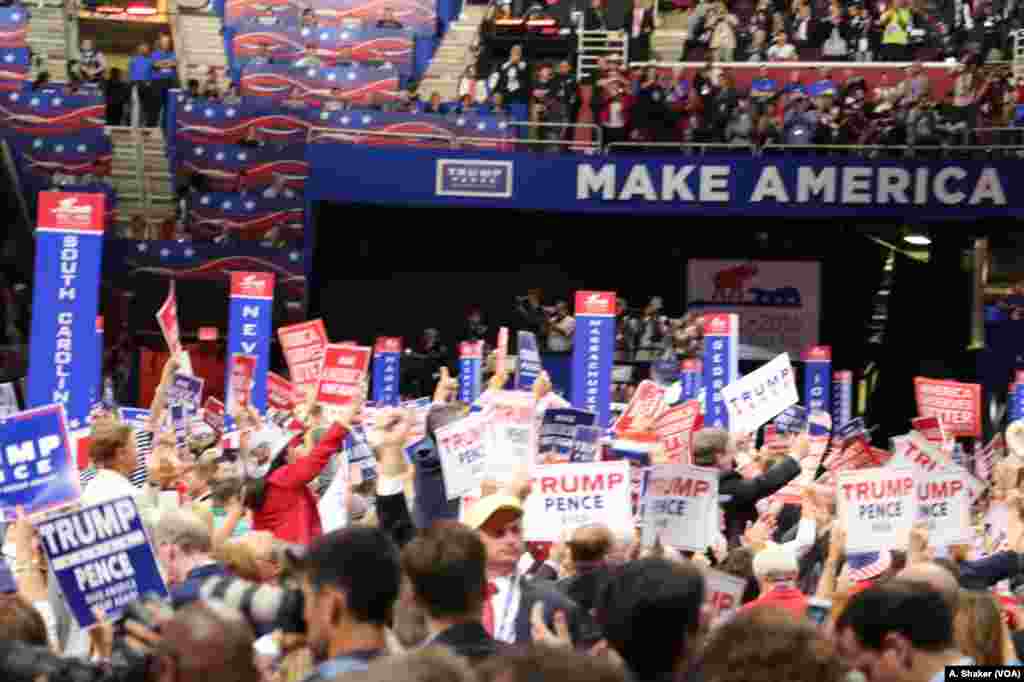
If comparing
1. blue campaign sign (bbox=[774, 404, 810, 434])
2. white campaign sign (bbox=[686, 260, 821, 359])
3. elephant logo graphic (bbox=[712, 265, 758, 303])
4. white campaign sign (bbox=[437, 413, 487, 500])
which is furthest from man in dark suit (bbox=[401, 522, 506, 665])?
elephant logo graphic (bbox=[712, 265, 758, 303])

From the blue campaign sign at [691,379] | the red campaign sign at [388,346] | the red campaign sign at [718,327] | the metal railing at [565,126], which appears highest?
the metal railing at [565,126]

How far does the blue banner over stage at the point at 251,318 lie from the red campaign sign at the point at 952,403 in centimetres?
547

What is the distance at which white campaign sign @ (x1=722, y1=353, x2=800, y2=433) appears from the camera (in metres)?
12.8

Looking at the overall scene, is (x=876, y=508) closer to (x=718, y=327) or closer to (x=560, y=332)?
(x=718, y=327)

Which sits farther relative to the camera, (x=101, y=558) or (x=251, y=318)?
(x=251, y=318)

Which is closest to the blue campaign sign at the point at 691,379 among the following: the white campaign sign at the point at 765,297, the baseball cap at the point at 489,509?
the white campaign sign at the point at 765,297

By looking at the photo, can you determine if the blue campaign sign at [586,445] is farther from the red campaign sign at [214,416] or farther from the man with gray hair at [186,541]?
the red campaign sign at [214,416]

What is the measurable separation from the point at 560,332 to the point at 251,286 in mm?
10579

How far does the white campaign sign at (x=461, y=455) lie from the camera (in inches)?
328

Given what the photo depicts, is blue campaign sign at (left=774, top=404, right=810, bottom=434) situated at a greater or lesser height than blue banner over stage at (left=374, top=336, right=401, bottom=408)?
greater

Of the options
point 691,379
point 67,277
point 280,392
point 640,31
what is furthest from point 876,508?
point 640,31

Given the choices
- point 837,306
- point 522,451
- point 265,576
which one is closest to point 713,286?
point 837,306

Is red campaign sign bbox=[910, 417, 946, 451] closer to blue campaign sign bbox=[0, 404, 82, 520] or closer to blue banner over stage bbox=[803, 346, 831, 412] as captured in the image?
blue campaign sign bbox=[0, 404, 82, 520]

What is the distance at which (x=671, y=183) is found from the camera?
28.3m
